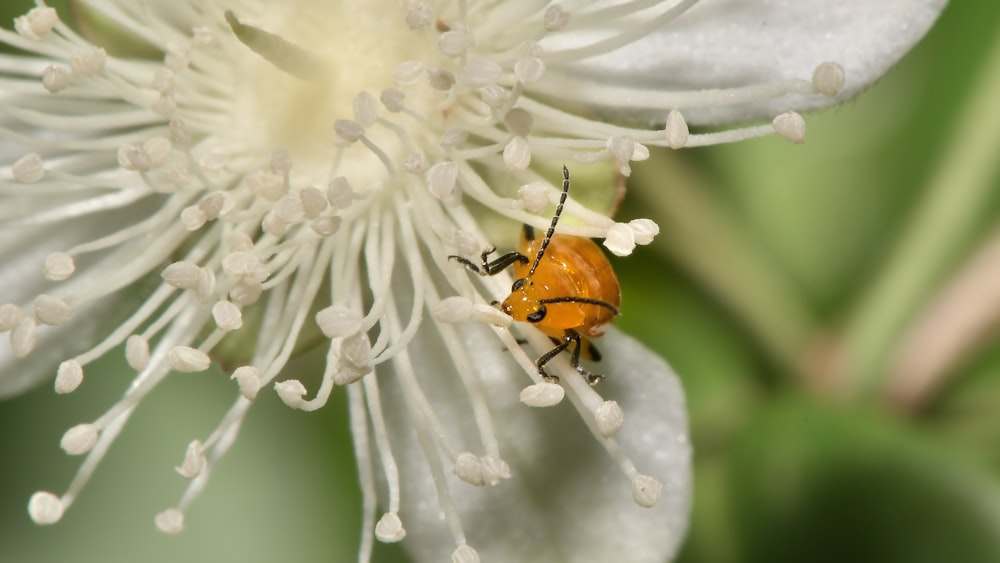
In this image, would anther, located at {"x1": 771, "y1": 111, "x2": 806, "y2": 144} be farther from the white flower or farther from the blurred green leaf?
the blurred green leaf

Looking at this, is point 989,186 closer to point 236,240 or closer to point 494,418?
point 494,418

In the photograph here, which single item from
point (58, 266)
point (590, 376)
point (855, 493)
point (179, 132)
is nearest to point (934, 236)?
point (855, 493)

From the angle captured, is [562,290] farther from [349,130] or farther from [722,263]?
[722,263]

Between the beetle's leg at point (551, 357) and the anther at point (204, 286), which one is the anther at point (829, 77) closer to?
the beetle's leg at point (551, 357)

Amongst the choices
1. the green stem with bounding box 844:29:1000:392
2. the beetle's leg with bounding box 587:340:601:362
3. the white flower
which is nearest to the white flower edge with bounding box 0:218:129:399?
the white flower

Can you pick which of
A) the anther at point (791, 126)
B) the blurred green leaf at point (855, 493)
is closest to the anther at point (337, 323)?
the anther at point (791, 126)

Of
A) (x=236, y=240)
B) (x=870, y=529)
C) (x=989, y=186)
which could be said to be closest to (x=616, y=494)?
(x=870, y=529)
